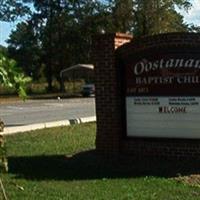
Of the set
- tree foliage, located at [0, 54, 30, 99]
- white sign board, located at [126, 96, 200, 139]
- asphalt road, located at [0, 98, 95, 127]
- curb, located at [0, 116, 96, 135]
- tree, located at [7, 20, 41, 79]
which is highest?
tree, located at [7, 20, 41, 79]

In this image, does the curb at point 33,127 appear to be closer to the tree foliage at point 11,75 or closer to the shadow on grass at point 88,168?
the shadow on grass at point 88,168

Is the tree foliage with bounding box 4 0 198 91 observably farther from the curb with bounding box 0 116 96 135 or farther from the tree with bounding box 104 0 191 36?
the curb with bounding box 0 116 96 135

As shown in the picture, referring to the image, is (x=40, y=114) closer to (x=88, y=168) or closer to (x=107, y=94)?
(x=107, y=94)

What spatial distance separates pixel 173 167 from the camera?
469 inches

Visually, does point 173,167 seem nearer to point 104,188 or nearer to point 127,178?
point 127,178

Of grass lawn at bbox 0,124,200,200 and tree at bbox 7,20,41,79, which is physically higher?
tree at bbox 7,20,41,79

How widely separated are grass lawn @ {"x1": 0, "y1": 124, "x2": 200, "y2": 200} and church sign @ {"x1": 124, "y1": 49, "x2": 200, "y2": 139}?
715 mm

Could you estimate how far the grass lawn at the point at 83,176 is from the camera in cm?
940

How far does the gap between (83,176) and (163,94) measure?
263 cm

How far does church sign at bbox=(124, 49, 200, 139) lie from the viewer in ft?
40.8

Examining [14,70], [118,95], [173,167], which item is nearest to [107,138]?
[118,95]

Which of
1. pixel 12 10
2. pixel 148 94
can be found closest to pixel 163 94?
pixel 148 94

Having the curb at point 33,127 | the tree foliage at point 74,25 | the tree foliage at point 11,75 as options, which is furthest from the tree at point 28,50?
the tree foliage at point 11,75

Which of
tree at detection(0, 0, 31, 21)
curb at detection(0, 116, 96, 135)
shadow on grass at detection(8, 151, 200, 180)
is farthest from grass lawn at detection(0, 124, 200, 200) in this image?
tree at detection(0, 0, 31, 21)
